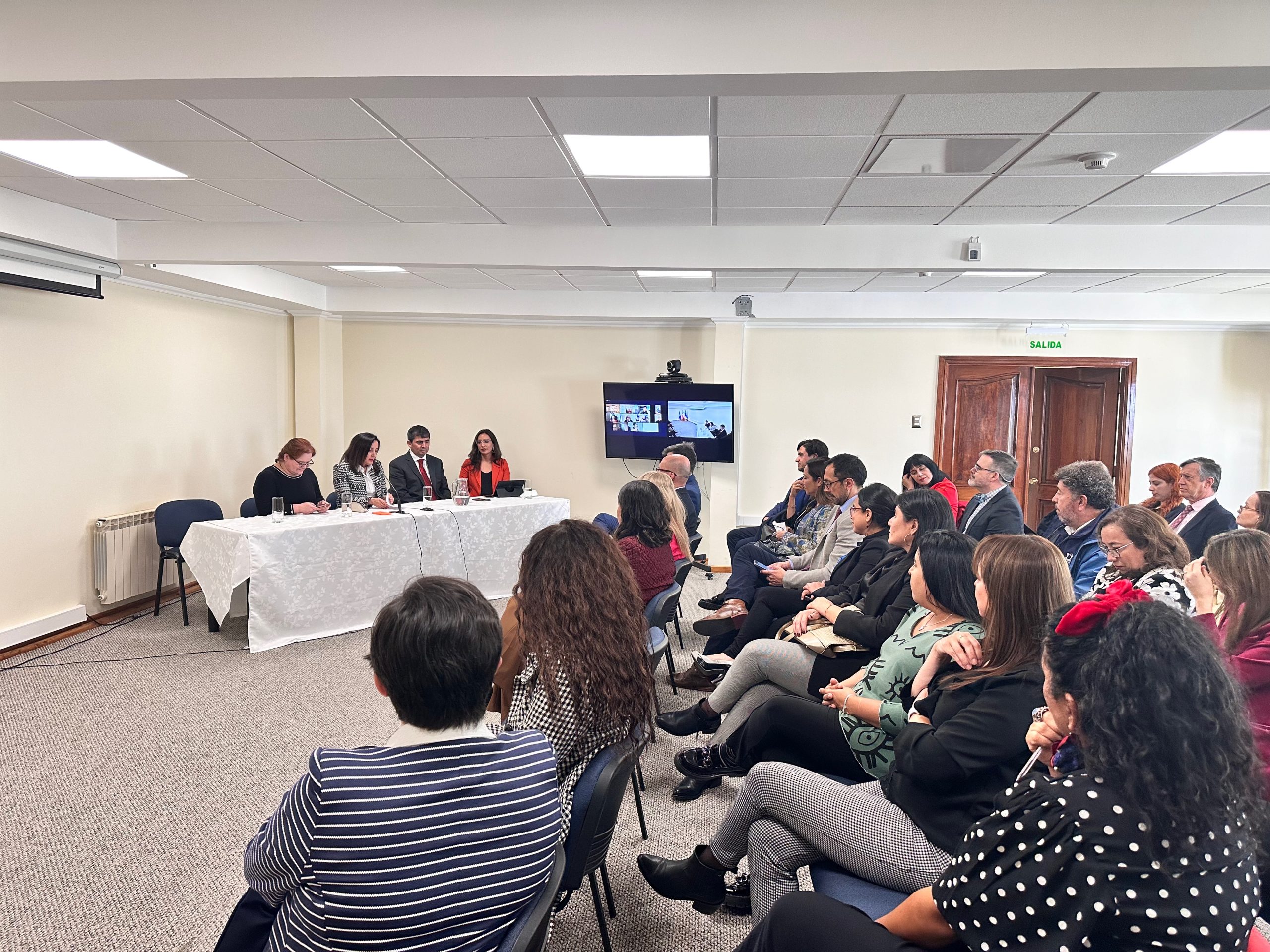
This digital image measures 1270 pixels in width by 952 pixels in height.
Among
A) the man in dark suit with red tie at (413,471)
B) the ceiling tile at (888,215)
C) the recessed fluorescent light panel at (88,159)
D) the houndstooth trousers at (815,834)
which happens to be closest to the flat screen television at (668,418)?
the man in dark suit with red tie at (413,471)

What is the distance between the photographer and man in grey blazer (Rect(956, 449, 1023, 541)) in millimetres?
4457

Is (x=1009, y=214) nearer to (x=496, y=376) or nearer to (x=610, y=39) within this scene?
(x=610, y=39)

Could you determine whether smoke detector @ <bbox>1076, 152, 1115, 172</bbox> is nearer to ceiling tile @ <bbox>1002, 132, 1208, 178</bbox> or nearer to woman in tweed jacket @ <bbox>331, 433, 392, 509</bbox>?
ceiling tile @ <bbox>1002, 132, 1208, 178</bbox>

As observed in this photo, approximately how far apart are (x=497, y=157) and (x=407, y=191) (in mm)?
827

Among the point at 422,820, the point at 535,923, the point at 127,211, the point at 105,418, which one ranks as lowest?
the point at 535,923

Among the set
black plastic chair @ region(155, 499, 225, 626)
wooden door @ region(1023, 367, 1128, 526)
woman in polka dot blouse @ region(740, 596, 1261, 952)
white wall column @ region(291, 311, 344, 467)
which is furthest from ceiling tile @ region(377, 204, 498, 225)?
wooden door @ region(1023, 367, 1128, 526)

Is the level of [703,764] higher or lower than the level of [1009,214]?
lower

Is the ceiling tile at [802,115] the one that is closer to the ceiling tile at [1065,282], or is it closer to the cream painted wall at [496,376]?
the ceiling tile at [1065,282]

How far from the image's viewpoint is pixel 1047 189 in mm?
3766

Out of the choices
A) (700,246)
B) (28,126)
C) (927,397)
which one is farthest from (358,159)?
(927,397)

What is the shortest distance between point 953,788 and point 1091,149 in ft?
8.92

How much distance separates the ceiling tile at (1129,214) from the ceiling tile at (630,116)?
2444mm

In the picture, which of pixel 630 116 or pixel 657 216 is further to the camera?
pixel 657 216

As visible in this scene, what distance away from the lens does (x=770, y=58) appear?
2260mm
